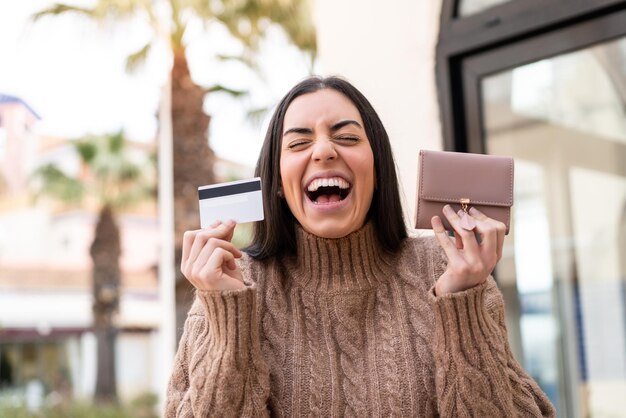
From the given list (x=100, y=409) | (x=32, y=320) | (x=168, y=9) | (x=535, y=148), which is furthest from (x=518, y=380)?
(x=32, y=320)

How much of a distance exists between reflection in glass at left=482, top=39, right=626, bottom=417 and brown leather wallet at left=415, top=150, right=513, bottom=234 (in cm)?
235

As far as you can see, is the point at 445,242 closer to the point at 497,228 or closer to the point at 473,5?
the point at 497,228

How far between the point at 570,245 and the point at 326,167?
2.89 metres

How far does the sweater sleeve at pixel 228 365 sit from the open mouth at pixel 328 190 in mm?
249

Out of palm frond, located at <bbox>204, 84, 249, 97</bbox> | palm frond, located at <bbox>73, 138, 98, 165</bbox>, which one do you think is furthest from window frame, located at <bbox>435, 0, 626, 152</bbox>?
palm frond, located at <bbox>73, 138, 98, 165</bbox>

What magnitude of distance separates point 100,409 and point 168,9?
7.70 m

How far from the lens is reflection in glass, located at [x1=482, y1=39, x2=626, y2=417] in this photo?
4125 millimetres

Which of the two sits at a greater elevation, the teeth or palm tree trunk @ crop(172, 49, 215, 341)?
palm tree trunk @ crop(172, 49, 215, 341)

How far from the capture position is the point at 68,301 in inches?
1074

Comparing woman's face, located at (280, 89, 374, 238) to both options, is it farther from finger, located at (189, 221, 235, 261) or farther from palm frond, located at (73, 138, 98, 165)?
palm frond, located at (73, 138, 98, 165)

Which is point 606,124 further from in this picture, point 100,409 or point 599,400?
point 100,409

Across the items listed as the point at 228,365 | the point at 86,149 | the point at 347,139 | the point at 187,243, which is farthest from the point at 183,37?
the point at 228,365

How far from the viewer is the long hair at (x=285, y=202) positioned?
6.22 ft

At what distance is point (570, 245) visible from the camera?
431 centimetres
